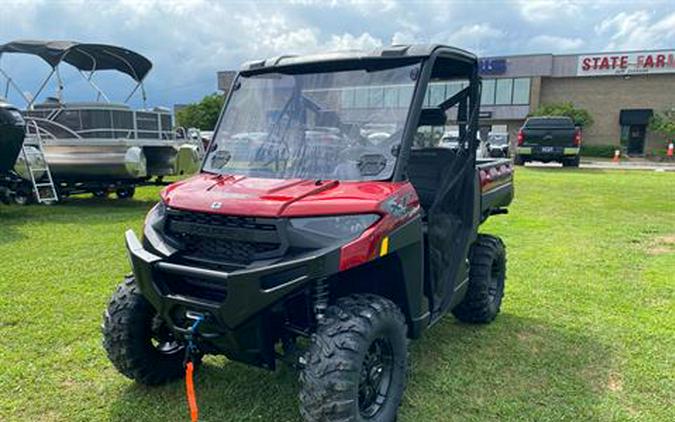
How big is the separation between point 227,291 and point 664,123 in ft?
140

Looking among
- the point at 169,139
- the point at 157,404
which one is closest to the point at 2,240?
the point at 169,139

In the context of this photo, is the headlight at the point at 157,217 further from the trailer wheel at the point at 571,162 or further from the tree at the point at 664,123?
the tree at the point at 664,123

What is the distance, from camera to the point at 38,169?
9469 mm

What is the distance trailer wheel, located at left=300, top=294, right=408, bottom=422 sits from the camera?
243 centimetres

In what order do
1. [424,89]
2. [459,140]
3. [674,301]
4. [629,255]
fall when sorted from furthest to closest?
[629,255], [674,301], [459,140], [424,89]

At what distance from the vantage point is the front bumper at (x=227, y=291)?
7.68 feet

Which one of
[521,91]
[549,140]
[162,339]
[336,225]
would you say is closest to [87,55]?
[162,339]

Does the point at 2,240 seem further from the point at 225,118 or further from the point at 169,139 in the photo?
the point at 225,118

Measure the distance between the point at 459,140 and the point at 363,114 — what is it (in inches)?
39.3

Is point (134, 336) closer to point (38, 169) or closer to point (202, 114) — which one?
point (38, 169)

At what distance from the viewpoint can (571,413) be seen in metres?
3.03

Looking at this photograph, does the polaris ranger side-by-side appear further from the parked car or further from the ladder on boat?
the parked car

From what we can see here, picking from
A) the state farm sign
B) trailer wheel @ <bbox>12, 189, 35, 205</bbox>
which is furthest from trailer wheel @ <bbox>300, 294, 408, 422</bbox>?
the state farm sign

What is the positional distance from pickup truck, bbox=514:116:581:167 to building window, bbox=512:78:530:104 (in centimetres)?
2410
